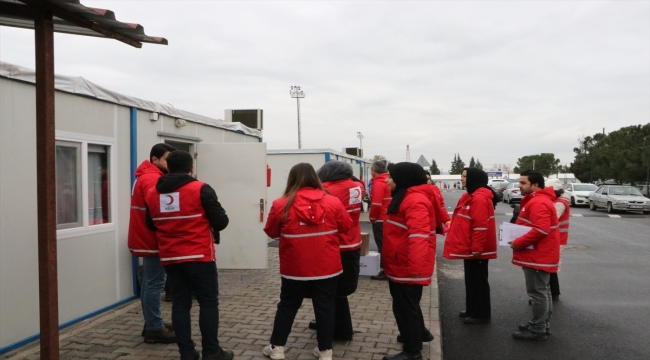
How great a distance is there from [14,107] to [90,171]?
132 cm

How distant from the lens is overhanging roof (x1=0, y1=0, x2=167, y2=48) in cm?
335

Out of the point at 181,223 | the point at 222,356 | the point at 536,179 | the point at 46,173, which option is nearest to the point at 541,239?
the point at 536,179

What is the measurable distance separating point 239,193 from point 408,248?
4.68m

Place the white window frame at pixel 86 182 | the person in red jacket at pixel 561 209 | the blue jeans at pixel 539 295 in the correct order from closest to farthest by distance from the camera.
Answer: the white window frame at pixel 86 182
the blue jeans at pixel 539 295
the person in red jacket at pixel 561 209

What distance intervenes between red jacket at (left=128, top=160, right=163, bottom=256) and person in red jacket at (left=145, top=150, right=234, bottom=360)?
472 millimetres

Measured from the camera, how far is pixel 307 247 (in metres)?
4.23

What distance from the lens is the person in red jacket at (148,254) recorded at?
15.8ft

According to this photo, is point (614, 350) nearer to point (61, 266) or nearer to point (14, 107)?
point (61, 266)

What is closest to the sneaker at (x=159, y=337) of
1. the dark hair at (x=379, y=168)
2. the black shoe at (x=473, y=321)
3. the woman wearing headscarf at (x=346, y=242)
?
the woman wearing headscarf at (x=346, y=242)

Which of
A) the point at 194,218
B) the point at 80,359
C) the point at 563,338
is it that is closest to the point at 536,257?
the point at 563,338

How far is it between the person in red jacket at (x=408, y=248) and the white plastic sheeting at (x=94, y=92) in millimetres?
3347

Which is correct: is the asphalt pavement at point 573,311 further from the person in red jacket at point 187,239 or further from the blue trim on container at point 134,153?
the blue trim on container at point 134,153

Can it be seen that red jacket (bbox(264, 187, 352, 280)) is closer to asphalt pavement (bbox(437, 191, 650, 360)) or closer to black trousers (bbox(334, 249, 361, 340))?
black trousers (bbox(334, 249, 361, 340))

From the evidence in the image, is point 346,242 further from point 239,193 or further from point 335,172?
point 239,193
